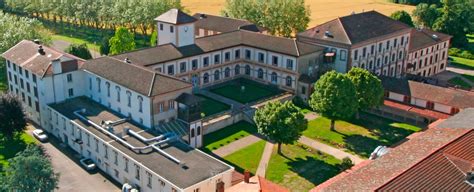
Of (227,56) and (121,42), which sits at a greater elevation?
(121,42)

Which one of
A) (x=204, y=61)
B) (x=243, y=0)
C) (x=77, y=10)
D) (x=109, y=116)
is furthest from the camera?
(x=77, y=10)

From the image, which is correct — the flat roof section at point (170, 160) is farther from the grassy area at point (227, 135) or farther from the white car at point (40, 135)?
the grassy area at point (227, 135)

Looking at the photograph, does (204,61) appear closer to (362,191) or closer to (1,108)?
(1,108)

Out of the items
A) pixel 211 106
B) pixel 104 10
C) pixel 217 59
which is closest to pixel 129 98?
pixel 211 106

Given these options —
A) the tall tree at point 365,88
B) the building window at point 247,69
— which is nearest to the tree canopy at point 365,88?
the tall tree at point 365,88

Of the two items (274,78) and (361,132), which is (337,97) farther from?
(274,78)

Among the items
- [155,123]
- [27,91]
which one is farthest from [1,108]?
[155,123]
